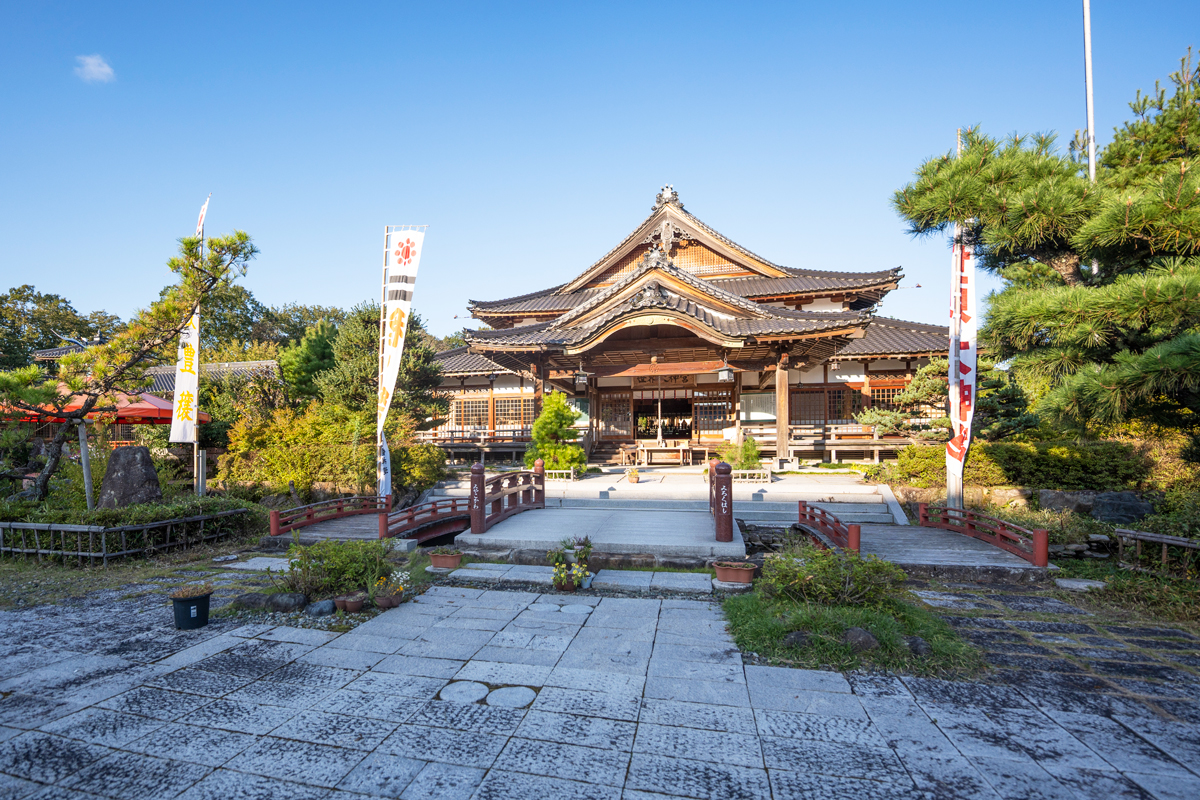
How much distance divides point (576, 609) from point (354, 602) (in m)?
2.70

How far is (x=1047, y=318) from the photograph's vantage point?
639cm

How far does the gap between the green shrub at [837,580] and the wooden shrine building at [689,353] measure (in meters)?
10.8

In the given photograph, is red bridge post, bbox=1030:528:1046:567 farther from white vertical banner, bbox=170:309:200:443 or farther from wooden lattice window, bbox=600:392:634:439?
white vertical banner, bbox=170:309:200:443

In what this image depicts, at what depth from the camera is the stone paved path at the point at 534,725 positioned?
11.0 ft

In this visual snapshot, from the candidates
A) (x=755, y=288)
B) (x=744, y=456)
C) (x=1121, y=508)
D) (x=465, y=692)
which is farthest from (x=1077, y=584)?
(x=755, y=288)

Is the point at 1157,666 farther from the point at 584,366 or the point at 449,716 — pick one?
the point at 584,366

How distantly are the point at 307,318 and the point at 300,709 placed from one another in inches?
2217

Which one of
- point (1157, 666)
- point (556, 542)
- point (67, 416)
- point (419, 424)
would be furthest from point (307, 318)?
point (1157, 666)

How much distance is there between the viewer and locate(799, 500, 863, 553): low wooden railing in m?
8.22

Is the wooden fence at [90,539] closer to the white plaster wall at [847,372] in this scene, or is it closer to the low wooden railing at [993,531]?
the low wooden railing at [993,531]

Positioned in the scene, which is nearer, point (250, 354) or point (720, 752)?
point (720, 752)

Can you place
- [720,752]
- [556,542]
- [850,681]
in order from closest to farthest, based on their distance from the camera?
[720,752]
[850,681]
[556,542]

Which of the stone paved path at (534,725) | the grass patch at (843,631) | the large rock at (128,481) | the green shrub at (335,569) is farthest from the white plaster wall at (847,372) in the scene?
the large rock at (128,481)

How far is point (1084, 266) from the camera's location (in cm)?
862
